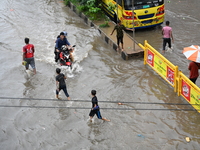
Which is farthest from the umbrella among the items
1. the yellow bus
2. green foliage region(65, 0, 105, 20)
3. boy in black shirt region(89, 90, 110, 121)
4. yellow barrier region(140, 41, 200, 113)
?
green foliage region(65, 0, 105, 20)

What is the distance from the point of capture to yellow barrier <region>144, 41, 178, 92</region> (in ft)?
29.8

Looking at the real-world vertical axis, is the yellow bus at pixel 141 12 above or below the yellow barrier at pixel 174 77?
above

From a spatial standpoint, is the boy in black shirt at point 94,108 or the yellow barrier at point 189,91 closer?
the boy in black shirt at point 94,108

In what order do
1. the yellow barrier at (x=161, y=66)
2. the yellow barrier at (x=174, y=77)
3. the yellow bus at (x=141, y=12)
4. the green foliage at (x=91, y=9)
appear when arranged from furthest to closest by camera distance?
the green foliage at (x=91, y=9)
the yellow bus at (x=141, y=12)
the yellow barrier at (x=161, y=66)
the yellow barrier at (x=174, y=77)

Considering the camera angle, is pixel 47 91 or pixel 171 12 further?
pixel 171 12

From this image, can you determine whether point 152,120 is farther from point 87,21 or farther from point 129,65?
point 87,21

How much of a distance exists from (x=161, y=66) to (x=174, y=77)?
915 millimetres

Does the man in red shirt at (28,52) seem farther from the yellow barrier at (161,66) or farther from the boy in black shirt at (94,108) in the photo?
the yellow barrier at (161,66)

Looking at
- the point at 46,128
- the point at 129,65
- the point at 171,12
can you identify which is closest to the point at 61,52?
the point at 129,65

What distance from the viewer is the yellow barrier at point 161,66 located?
9070 millimetres

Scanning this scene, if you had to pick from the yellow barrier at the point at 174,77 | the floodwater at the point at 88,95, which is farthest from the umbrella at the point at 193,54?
the floodwater at the point at 88,95

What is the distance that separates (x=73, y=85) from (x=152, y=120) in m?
3.31

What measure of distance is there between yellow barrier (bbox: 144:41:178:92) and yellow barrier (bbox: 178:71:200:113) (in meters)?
0.30

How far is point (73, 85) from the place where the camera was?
10.3 meters
